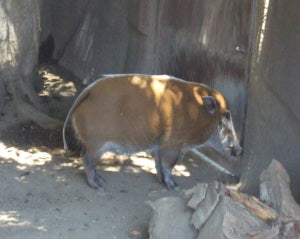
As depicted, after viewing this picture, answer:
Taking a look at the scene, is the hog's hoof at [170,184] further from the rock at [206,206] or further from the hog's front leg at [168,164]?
the rock at [206,206]

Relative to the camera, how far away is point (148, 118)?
5988mm

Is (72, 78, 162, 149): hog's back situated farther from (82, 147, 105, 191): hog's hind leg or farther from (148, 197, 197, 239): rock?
(148, 197, 197, 239): rock

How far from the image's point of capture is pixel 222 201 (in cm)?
429

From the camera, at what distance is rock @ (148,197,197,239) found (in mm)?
4570

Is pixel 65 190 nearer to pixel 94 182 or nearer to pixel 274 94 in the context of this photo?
pixel 94 182

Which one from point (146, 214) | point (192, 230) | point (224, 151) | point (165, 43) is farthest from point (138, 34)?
point (192, 230)

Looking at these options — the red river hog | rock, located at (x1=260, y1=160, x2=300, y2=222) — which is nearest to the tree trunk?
the red river hog

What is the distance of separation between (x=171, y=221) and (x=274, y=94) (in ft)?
4.41

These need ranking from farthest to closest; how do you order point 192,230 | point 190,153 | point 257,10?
point 190,153 → point 257,10 → point 192,230

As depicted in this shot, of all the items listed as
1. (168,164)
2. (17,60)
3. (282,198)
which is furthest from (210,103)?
(17,60)

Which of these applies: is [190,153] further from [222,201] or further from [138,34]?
[222,201]

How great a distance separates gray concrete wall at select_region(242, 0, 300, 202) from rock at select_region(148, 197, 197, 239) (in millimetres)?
856

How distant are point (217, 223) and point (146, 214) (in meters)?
1.29

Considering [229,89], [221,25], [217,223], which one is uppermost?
[221,25]
